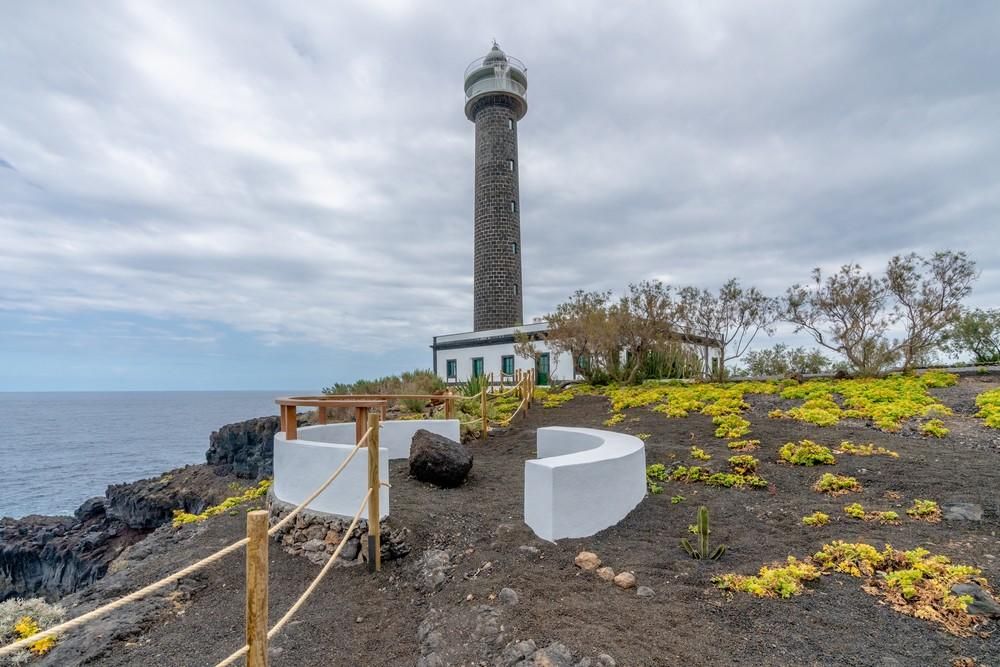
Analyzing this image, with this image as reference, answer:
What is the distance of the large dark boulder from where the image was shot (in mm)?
6586

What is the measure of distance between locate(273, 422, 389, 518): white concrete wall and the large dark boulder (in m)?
1.59

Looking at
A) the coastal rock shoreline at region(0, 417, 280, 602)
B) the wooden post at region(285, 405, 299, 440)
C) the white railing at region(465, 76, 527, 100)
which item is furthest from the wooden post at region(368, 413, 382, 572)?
the white railing at region(465, 76, 527, 100)

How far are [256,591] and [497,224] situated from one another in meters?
23.6

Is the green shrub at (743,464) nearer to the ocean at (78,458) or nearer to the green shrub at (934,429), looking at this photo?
the green shrub at (934,429)

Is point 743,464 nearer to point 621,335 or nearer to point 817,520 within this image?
point 817,520

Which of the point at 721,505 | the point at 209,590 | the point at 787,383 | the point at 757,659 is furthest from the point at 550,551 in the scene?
the point at 787,383

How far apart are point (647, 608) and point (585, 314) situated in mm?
13684

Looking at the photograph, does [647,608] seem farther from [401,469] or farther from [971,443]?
[971,443]

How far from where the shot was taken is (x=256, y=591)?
240cm

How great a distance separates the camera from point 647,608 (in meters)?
3.43

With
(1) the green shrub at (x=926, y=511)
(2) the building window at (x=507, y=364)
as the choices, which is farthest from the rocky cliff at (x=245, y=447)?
(1) the green shrub at (x=926, y=511)

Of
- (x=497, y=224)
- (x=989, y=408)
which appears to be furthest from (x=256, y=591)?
(x=497, y=224)

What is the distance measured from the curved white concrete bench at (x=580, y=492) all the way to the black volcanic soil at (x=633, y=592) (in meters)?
0.14

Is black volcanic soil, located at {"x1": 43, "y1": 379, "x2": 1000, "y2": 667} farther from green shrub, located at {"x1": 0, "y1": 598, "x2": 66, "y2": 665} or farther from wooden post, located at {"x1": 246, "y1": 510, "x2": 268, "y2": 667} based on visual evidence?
wooden post, located at {"x1": 246, "y1": 510, "x2": 268, "y2": 667}
